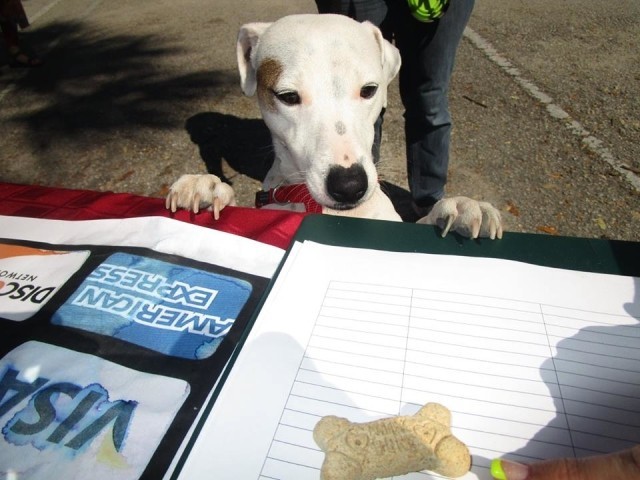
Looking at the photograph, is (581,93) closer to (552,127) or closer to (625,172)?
(552,127)

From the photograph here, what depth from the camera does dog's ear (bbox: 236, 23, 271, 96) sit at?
5.75ft

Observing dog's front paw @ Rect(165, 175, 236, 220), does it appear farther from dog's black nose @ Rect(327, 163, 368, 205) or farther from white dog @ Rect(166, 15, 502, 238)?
dog's black nose @ Rect(327, 163, 368, 205)

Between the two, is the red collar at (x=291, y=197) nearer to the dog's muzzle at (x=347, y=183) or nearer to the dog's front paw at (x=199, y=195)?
the dog's muzzle at (x=347, y=183)

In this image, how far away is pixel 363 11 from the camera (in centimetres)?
198

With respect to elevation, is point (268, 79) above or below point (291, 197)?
above

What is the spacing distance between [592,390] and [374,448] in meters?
0.35

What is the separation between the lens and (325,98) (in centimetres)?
141

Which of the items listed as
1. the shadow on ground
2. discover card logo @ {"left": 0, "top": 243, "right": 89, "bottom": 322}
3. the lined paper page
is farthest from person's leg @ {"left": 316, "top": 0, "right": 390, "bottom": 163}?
the shadow on ground

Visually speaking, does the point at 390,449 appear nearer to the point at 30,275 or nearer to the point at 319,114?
the point at 30,275

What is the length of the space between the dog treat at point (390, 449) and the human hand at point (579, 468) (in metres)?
0.06

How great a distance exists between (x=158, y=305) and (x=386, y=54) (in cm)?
142

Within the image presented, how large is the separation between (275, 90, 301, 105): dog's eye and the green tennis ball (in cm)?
66

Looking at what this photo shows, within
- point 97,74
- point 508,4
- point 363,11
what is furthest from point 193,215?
point 508,4

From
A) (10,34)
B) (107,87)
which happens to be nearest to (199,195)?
(107,87)
